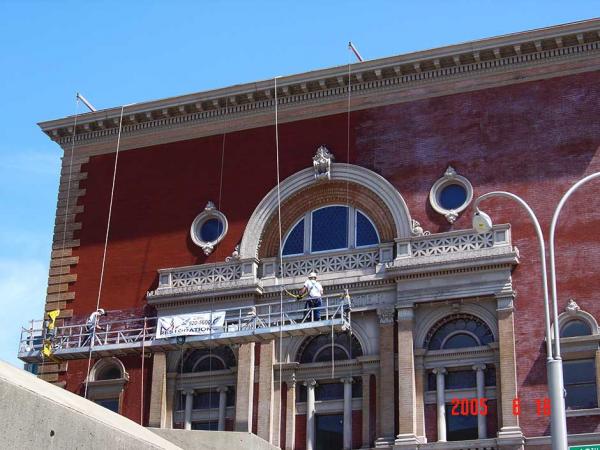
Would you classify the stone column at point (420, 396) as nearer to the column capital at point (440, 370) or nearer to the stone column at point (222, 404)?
the column capital at point (440, 370)

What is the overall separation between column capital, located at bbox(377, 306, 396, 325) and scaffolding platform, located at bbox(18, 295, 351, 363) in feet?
4.39

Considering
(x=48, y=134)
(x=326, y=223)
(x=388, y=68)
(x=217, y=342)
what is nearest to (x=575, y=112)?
(x=388, y=68)

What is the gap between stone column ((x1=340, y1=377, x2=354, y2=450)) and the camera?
31.7 m

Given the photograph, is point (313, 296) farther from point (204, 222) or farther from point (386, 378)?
point (204, 222)

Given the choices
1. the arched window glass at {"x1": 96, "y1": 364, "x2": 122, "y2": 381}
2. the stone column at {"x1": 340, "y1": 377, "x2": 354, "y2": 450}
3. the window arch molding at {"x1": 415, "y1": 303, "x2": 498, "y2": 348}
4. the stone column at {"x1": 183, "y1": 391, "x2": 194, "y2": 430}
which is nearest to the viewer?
the window arch molding at {"x1": 415, "y1": 303, "x2": 498, "y2": 348}

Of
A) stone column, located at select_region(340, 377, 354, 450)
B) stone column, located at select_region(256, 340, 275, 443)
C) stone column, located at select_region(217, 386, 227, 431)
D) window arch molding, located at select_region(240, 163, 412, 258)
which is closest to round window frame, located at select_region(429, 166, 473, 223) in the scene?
window arch molding, located at select_region(240, 163, 412, 258)

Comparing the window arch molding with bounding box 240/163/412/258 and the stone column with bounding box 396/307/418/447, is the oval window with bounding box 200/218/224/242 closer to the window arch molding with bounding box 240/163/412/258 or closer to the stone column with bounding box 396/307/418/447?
the window arch molding with bounding box 240/163/412/258

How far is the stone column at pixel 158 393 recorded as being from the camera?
34.2 meters

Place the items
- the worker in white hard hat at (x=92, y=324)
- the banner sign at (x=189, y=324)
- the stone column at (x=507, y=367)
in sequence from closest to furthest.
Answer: the stone column at (x=507, y=367) → the banner sign at (x=189, y=324) → the worker in white hard hat at (x=92, y=324)

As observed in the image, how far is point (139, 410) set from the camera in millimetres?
34844

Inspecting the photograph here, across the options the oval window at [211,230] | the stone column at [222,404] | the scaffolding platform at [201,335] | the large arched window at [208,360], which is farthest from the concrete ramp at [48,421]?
the oval window at [211,230]

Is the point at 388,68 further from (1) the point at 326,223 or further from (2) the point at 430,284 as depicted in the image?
(2) the point at 430,284

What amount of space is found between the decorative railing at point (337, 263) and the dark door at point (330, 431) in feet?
14.9

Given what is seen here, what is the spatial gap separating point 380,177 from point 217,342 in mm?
7582
